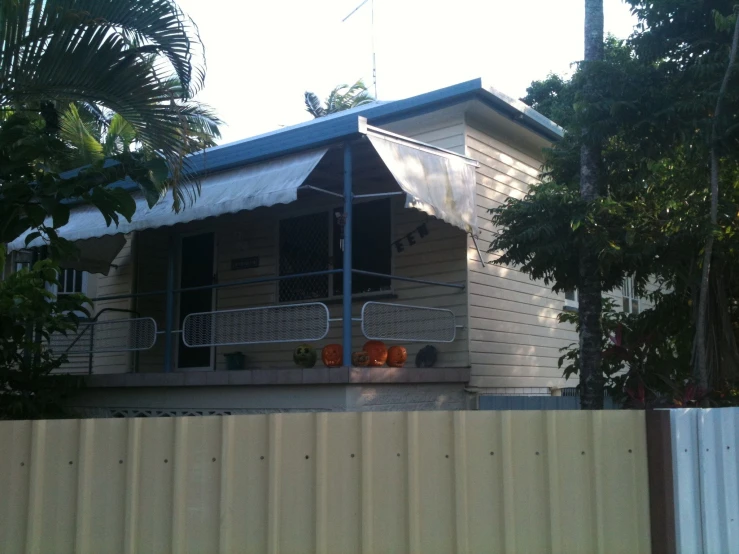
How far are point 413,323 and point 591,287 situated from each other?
7.82 feet

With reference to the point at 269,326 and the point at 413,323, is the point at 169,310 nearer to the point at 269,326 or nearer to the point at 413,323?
the point at 269,326

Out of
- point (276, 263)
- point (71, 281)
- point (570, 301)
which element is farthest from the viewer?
point (71, 281)

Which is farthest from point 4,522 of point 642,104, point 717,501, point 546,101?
point 546,101

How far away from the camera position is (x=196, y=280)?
1224 centimetres

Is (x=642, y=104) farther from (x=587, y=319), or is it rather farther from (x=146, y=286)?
(x=146, y=286)

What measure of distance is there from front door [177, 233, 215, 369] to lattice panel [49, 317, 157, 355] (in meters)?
0.79

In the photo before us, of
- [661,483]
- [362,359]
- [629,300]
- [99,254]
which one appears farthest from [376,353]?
[629,300]

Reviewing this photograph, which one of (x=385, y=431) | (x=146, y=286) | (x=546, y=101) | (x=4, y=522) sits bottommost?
(x=4, y=522)

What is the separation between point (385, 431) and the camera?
3859 millimetres

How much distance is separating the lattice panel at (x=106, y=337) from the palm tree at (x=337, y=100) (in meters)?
23.1

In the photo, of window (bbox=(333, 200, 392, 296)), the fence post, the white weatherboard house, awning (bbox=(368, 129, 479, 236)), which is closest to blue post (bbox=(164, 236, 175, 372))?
the white weatherboard house

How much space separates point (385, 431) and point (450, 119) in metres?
6.83

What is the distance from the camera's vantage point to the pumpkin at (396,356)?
8.59m

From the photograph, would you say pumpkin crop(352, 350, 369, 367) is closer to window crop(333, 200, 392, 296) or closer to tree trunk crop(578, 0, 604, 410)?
window crop(333, 200, 392, 296)
